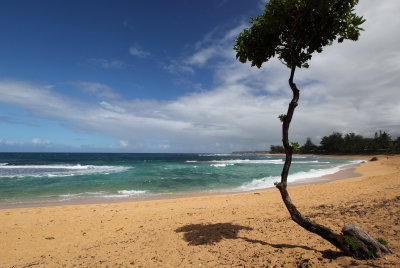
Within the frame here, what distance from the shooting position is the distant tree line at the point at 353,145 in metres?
81.0

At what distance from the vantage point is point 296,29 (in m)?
4.84

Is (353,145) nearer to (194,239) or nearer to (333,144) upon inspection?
(333,144)

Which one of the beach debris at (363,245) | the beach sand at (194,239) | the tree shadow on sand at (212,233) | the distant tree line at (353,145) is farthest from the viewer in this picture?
the distant tree line at (353,145)

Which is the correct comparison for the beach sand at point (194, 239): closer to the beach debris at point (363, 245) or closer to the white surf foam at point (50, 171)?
the beach debris at point (363, 245)

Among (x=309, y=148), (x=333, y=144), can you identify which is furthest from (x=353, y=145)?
(x=309, y=148)

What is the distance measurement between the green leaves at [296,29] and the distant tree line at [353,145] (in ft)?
308

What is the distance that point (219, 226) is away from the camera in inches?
241

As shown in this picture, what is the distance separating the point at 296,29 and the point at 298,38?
23 centimetres

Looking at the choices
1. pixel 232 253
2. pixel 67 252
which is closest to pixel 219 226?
pixel 232 253

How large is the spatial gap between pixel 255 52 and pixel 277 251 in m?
4.75

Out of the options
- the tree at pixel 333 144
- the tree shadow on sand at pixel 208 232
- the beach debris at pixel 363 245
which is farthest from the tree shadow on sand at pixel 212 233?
the tree at pixel 333 144

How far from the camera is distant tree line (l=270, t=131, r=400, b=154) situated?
80988 millimetres

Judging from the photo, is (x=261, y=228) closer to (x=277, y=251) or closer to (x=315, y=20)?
(x=277, y=251)

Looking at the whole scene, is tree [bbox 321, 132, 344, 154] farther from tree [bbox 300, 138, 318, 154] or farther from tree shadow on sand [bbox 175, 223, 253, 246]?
tree shadow on sand [bbox 175, 223, 253, 246]
